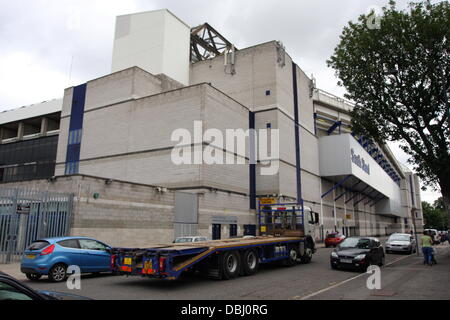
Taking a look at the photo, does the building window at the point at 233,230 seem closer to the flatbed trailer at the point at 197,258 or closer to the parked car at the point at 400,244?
the parked car at the point at 400,244

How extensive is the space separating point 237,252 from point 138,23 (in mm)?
38047

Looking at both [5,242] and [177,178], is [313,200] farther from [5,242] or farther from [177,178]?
[5,242]

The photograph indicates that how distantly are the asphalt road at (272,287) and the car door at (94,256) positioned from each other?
14.6 inches


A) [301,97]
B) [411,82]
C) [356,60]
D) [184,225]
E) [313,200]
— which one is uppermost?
[301,97]

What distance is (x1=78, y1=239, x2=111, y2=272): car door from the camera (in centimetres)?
1198

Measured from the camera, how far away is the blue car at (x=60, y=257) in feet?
35.9

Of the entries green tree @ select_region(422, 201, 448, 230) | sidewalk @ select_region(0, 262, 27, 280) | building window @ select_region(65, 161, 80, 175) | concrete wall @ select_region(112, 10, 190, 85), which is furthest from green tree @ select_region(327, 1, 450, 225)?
green tree @ select_region(422, 201, 448, 230)

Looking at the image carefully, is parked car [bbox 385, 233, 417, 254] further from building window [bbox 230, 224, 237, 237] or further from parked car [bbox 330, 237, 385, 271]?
building window [bbox 230, 224, 237, 237]

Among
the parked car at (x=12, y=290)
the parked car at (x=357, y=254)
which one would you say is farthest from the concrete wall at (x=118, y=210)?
the parked car at (x=12, y=290)

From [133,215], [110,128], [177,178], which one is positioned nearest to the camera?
[133,215]

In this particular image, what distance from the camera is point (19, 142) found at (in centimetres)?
4791

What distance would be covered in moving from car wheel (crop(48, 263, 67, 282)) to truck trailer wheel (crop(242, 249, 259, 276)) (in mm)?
6102
